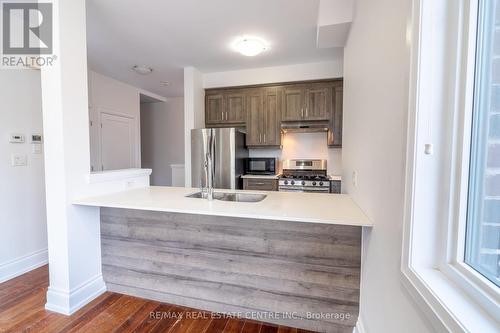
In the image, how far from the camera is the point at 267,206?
1.62m

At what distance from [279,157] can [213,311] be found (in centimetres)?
285

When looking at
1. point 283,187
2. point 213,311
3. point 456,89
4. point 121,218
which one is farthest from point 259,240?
point 283,187

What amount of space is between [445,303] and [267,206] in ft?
3.53

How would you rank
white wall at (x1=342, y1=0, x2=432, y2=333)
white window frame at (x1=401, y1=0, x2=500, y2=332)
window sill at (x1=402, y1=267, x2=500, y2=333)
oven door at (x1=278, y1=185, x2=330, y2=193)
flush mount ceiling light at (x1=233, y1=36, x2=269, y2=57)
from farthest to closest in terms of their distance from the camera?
oven door at (x1=278, y1=185, x2=330, y2=193) < flush mount ceiling light at (x1=233, y1=36, x2=269, y2=57) < white wall at (x1=342, y1=0, x2=432, y2=333) < white window frame at (x1=401, y1=0, x2=500, y2=332) < window sill at (x1=402, y1=267, x2=500, y2=333)

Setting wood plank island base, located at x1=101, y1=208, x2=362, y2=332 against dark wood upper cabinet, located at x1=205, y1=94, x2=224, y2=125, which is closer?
wood plank island base, located at x1=101, y1=208, x2=362, y2=332

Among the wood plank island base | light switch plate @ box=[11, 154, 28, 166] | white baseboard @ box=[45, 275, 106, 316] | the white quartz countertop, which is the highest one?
light switch plate @ box=[11, 154, 28, 166]

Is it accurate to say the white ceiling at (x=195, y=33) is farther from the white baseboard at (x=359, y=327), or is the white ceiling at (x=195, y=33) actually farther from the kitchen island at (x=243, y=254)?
the white baseboard at (x=359, y=327)

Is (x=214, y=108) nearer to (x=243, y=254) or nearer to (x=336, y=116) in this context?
(x=336, y=116)

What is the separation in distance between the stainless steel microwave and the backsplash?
225 mm

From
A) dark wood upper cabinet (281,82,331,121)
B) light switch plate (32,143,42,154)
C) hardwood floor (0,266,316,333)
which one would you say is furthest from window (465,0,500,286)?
light switch plate (32,143,42,154)

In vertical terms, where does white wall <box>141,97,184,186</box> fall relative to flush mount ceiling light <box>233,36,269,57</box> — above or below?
below

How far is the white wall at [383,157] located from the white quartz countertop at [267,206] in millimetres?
161

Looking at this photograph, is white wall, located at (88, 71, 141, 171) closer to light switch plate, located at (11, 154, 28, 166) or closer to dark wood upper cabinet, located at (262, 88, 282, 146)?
light switch plate, located at (11, 154, 28, 166)

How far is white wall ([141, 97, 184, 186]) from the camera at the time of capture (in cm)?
576
